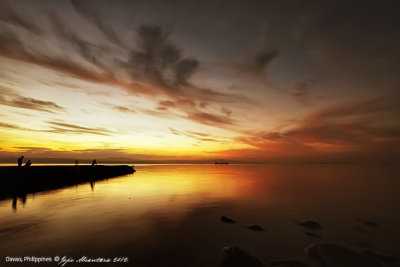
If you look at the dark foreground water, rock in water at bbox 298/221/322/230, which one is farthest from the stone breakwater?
rock in water at bbox 298/221/322/230

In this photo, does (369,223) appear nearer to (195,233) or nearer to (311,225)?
(311,225)

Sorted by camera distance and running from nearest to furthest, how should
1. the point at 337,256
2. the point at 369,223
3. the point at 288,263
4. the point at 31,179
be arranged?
the point at 288,263, the point at 337,256, the point at 369,223, the point at 31,179

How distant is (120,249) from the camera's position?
524 inches

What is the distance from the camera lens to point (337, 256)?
11828mm

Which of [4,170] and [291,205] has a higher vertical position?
[4,170]

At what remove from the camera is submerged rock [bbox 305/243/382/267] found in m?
11.1

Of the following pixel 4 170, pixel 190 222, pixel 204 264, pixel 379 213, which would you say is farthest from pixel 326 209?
pixel 4 170

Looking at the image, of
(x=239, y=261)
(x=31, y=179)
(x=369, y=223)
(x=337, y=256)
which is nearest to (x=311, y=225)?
(x=337, y=256)

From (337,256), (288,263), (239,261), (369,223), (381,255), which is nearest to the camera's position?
(239,261)

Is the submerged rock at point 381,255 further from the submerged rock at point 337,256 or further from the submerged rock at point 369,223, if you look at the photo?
the submerged rock at point 369,223

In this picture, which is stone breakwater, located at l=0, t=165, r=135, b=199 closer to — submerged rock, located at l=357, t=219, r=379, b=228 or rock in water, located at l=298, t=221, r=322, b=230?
rock in water, located at l=298, t=221, r=322, b=230

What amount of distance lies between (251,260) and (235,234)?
548 cm

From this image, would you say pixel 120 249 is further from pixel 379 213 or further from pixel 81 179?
pixel 81 179

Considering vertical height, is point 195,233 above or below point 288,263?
below
